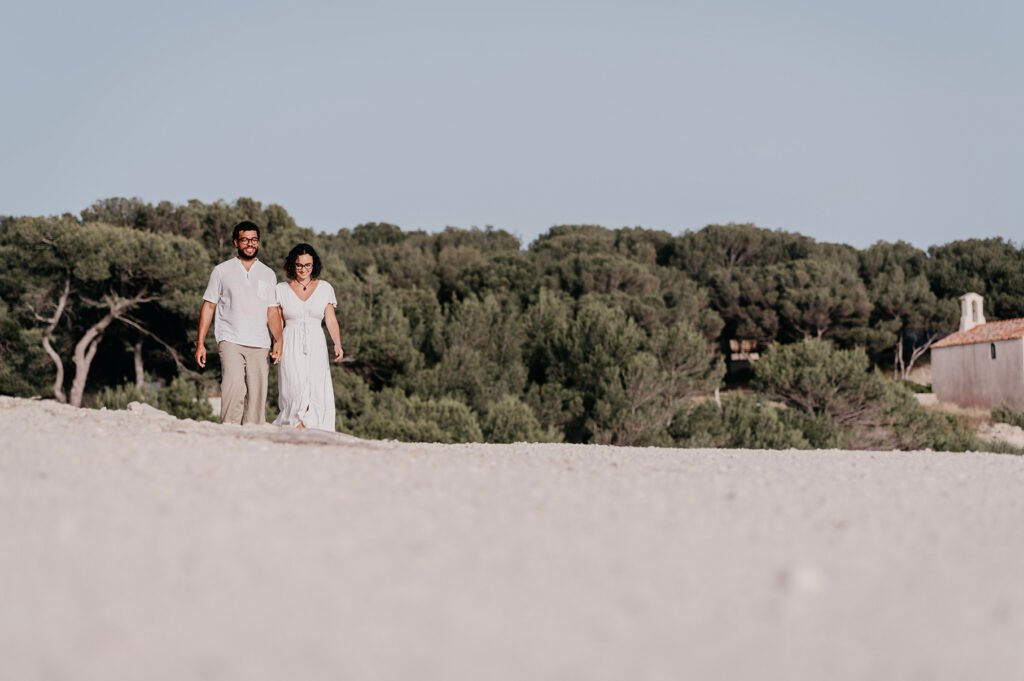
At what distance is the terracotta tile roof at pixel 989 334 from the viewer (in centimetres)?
4562

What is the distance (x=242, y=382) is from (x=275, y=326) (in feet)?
1.86

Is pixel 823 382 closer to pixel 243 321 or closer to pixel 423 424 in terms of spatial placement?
pixel 423 424

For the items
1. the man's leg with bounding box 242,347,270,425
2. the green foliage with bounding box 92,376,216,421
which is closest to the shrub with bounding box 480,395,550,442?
the green foliage with bounding box 92,376,216,421

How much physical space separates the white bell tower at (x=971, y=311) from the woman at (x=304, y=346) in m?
48.9

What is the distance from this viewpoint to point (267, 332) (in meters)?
8.95

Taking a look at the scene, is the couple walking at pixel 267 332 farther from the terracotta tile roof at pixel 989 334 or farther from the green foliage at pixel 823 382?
the terracotta tile roof at pixel 989 334

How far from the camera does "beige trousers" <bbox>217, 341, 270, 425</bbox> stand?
28.7 ft

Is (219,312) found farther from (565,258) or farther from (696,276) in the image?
(696,276)

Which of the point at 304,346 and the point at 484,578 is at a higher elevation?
the point at 304,346

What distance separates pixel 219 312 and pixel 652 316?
39.6 metres

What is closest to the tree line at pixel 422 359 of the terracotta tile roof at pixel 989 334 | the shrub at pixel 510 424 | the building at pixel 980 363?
the shrub at pixel 510 424

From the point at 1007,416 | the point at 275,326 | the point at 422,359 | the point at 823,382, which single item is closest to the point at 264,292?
the point at 275,326

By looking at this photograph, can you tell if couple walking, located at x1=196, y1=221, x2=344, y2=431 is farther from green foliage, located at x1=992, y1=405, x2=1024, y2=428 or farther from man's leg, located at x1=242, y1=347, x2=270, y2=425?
green foliage, located at x1=992, y1=405, x2=1024, y2=428

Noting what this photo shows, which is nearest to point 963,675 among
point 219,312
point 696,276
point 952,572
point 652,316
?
point 952,572
